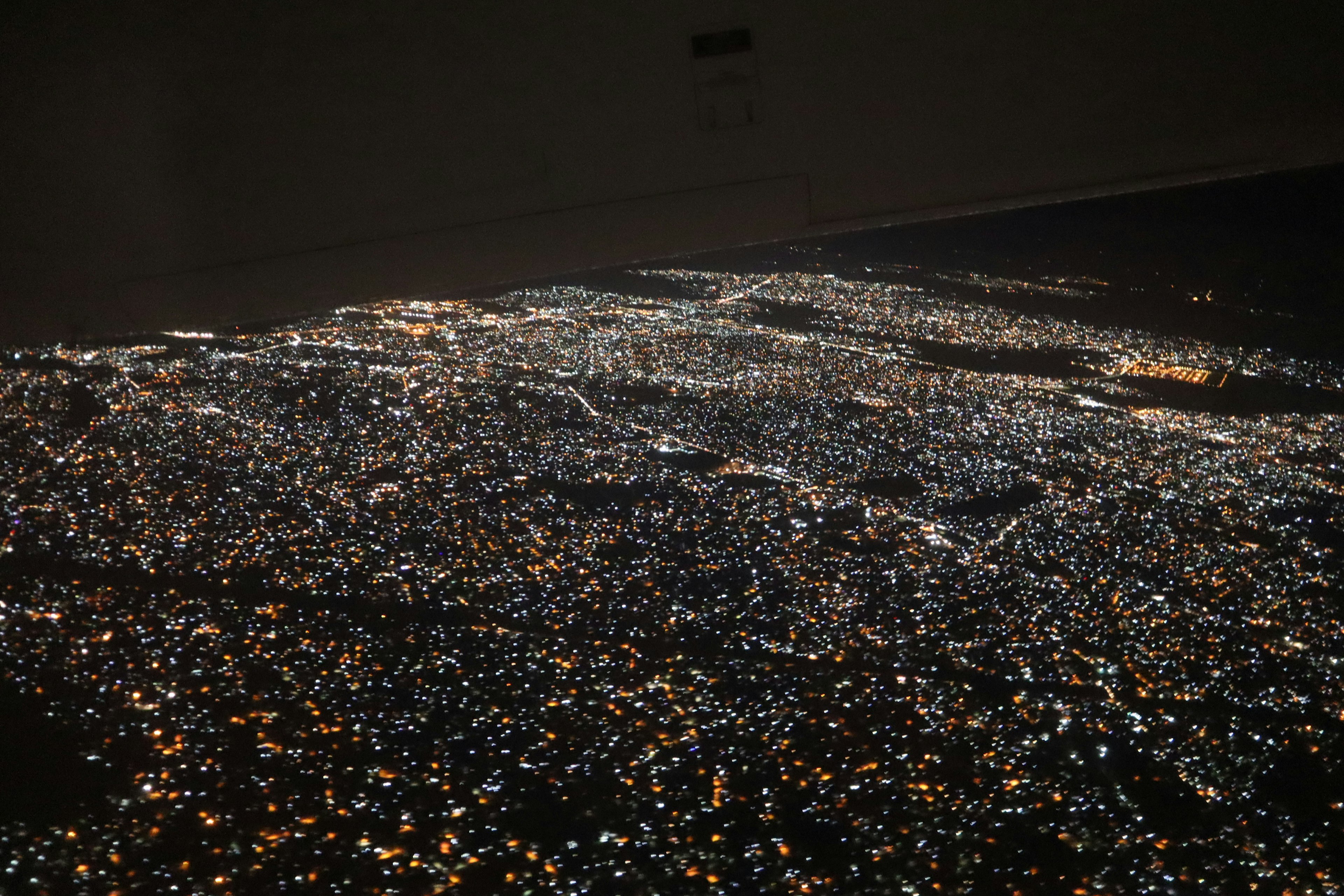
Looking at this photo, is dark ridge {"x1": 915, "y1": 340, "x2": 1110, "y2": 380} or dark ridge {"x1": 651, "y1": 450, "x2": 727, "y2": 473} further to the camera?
dark ridge {"x1": 915, "y1": 340, "x2": 1110, "y2": 380}

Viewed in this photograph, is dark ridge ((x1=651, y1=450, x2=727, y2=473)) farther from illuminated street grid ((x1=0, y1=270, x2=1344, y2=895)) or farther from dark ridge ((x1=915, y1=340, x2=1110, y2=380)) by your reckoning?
dark ridge ((x1=915, y1=340, x2=1110, y2=380))

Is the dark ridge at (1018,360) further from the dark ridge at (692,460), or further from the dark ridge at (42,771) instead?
the dark ridge at (42,771)

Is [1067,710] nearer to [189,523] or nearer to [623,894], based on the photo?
[623,894]

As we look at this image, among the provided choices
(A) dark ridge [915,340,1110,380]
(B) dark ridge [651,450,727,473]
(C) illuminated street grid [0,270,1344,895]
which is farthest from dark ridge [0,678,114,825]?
(A) dark ridge [915,340,1110,380]

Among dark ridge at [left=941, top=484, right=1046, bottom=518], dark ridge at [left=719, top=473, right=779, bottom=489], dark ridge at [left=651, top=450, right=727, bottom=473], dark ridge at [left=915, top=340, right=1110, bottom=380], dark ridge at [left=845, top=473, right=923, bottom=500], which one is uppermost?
dark ridge at [left=915, top=340, right=1110, bottom=380]

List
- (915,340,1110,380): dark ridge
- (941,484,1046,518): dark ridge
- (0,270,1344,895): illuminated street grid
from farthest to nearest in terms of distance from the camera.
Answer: (915,340,1110,380): dark ridge < (941,484,1046,518): dark ridge < (0,270,1344,895): illuminated street grid

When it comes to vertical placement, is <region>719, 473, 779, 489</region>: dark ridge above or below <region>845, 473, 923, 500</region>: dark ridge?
above

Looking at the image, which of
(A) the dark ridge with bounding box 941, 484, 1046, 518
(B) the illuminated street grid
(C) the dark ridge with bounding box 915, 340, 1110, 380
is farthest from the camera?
(C) the dark ridge with bounding box 915, 340, 1110, 380

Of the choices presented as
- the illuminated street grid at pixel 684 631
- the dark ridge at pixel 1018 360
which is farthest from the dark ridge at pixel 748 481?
the dark ridge at pixel 1018 360

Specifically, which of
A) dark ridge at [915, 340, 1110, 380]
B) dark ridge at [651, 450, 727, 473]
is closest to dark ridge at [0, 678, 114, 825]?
dark ridge at [651, 450, 727, 473]

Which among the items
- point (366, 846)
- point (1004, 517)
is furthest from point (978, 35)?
point (366, 846)
